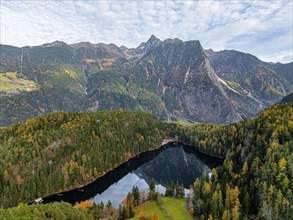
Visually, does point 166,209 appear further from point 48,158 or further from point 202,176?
point 48,158

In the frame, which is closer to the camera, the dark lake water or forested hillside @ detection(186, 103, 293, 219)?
forested hillside @ detection(186, 103, 293, 219)

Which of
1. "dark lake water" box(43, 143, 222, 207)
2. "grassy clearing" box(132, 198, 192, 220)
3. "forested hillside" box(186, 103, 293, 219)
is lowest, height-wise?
"dark lake water" box(43, 143, 222, 207)

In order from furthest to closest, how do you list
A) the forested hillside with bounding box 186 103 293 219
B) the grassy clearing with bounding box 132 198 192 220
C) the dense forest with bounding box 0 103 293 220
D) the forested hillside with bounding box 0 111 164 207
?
1. the forested hillside with bounding box 0 111 164 207
2. the grassy clearing with bounding box 132 198 192 220
3. the dense forest with bounding box 0 103 293 220
4. the forested hillside with bounding box 186 103 293 219

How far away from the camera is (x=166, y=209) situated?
10762cm

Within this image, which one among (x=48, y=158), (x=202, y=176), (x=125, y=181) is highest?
(x=48, y=158)

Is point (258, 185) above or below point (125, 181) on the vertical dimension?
above

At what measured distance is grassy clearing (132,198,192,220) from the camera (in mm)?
102312

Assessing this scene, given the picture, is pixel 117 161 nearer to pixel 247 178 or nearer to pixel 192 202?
pixel 192 202

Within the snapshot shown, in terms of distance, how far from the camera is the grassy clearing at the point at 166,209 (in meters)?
102

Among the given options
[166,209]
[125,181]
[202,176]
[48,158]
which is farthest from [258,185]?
A: [48,158]

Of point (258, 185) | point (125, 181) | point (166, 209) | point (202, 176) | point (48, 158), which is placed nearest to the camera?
point (258, 185)

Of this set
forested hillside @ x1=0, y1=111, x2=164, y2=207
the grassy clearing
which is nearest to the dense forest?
forested hillside @ x1=0, y1=111, x2=164, y2=207

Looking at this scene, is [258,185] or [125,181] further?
[125,181]

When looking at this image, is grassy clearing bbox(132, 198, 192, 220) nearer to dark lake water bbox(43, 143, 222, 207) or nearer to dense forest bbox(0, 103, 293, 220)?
dense forest bbox(0, 103, 293, 220)
